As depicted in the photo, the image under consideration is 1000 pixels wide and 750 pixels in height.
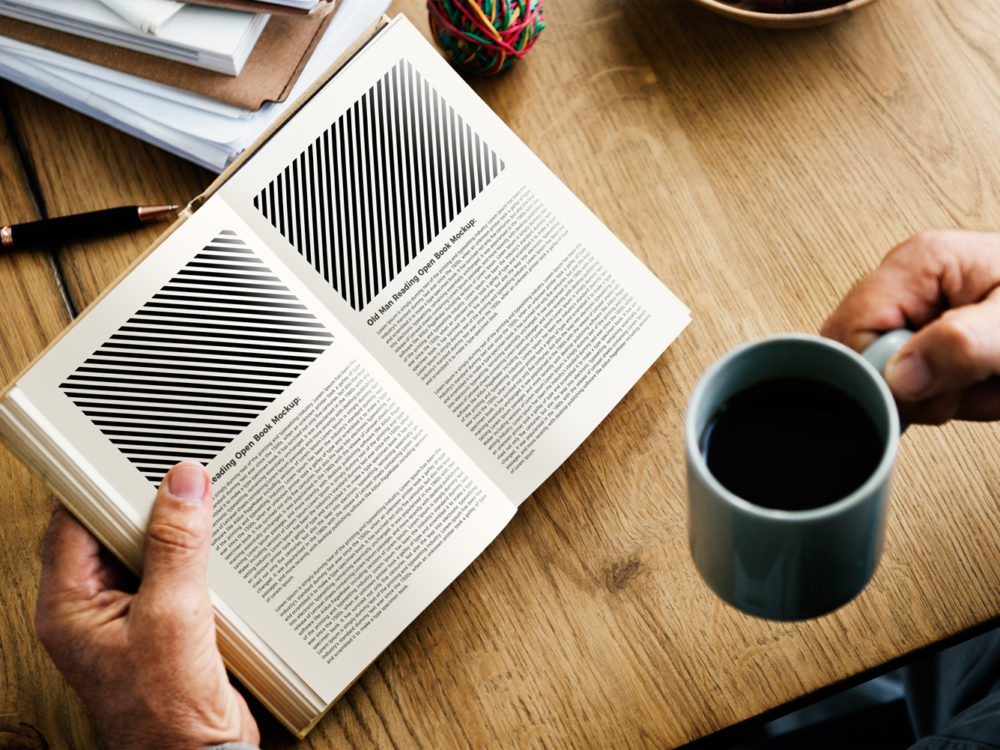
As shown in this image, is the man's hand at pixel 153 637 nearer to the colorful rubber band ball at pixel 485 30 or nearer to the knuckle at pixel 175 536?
the knuckle at pixel 175 536

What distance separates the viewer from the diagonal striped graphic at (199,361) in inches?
26.0

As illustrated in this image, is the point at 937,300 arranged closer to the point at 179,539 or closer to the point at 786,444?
the point at 786,444

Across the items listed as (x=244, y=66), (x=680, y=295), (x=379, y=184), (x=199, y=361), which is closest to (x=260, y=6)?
(x=244, y=66)

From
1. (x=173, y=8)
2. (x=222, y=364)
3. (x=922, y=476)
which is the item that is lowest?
(x=922, y=476)

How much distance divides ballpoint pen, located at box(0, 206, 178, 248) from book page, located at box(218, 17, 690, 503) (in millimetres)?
115

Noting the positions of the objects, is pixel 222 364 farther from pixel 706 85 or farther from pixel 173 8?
pixel 706 85

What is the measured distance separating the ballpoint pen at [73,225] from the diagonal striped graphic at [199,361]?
0.12 meters

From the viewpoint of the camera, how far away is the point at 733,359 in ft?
1.53

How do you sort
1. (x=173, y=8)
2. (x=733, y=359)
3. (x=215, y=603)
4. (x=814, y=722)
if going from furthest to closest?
(x=814, y=722) < (x=173, y=8) < (x=215, y=603) < (x=733, y=359)

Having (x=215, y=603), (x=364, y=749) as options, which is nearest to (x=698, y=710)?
(x=364, y=749)

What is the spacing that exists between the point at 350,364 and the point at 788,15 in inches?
18.0

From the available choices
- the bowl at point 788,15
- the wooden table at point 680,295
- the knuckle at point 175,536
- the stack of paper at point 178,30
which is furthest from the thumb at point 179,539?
the bowl at point 788,15

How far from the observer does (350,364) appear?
70 cm

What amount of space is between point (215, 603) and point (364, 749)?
154mm
